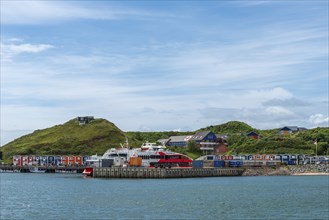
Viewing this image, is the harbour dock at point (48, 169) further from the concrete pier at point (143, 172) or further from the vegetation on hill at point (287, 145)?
the vegetation on hill at point (287, 145)

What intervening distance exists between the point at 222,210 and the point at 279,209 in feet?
22.5

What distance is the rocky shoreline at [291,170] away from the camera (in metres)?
146

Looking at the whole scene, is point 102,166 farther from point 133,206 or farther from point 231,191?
point 133,206

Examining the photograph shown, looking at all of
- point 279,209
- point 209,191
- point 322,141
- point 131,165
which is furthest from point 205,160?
point 279,209

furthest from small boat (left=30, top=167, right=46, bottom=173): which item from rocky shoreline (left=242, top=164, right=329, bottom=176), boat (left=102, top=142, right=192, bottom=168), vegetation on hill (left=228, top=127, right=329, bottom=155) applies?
rocky shoreline (left=242, top=164, right=329, bottom=176)

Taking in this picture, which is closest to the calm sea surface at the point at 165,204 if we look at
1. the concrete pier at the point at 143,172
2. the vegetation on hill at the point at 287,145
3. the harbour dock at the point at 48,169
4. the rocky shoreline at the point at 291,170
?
the concrete pier at the point at 143,172

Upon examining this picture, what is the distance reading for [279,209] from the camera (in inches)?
2438

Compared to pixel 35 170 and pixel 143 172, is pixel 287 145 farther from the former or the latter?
pixel 35 170

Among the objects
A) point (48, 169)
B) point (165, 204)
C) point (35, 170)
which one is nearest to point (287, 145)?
point (48, 169)

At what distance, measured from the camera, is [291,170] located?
150000 mm

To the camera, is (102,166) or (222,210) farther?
(102,166)

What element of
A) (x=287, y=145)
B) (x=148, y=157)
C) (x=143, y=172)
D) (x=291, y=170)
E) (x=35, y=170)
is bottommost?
(x=291, y=170)

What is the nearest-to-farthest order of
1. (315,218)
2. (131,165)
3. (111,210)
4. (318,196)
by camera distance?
(315,218) < (111,210) < (318,196) < (131,165)

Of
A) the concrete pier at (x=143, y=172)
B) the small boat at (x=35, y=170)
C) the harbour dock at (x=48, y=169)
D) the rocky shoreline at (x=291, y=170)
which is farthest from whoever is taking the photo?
the small boat at (x=35, y=170)
